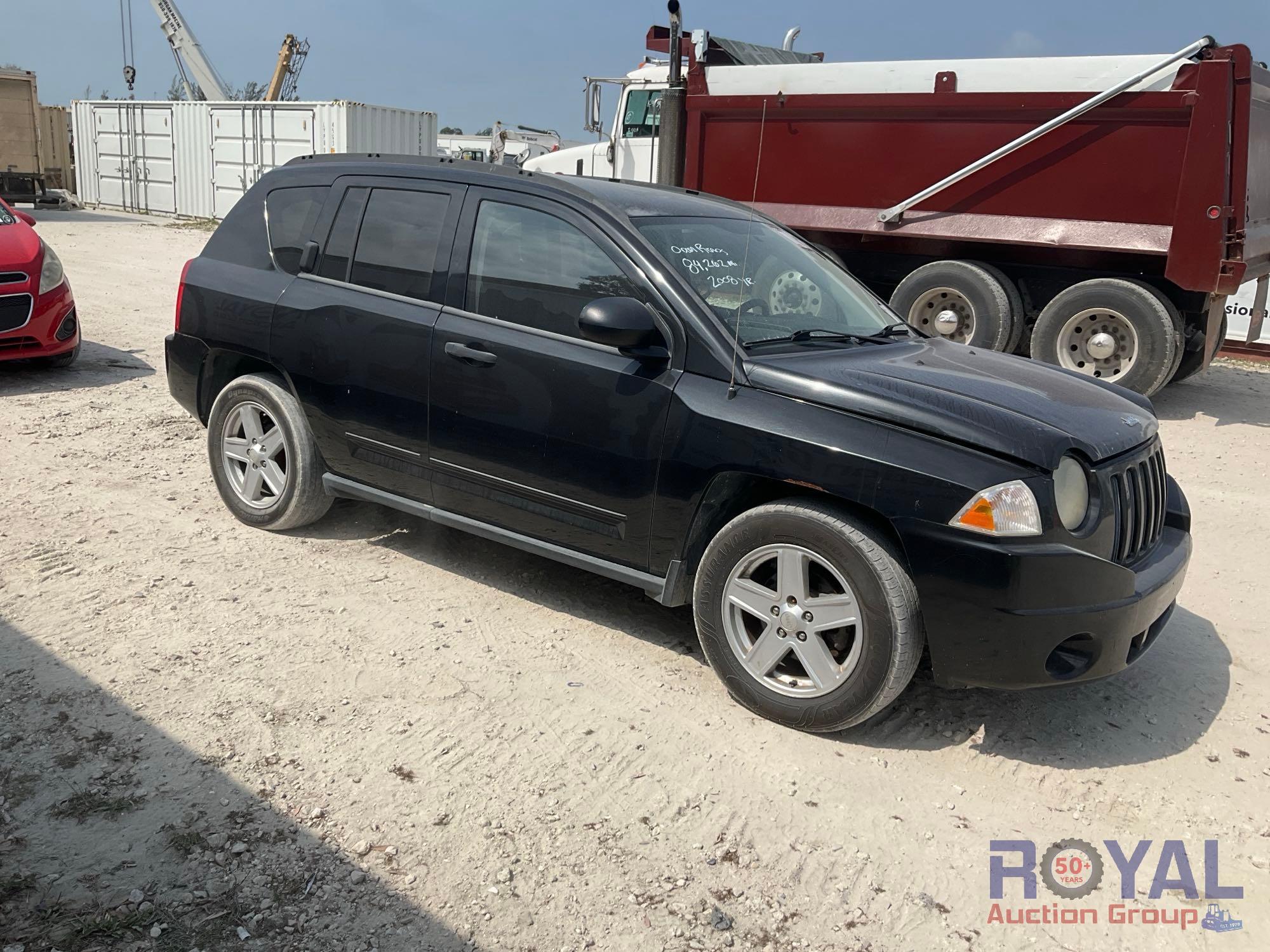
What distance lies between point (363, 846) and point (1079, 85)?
872 centimetres

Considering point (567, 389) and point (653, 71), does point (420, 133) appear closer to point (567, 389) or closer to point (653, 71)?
point (653, 71)

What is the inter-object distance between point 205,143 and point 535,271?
2395 cm

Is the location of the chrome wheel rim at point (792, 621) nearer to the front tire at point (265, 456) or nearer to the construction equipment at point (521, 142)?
the front tire at point (265, 456)

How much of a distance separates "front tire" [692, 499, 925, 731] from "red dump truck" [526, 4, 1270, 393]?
16.3 ft

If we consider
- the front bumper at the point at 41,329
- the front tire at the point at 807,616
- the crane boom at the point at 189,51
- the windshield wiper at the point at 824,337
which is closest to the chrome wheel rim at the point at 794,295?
the windshield wiper at the point at 824,337

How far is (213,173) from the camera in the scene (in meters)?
25.2

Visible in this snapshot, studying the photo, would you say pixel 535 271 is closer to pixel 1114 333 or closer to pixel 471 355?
pixel 471 355

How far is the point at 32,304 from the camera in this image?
8.11 meters

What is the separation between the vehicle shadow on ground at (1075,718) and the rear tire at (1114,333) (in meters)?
4.95

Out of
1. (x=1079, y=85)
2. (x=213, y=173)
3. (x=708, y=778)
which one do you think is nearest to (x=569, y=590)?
(x=708, y=778)

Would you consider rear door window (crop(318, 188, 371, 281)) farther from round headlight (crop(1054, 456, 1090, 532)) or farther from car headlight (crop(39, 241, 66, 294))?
car headlight (crop(39, 241, 66, 294))

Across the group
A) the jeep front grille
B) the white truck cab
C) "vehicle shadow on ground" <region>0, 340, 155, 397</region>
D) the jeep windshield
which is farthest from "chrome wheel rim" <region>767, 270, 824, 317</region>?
the white truck cab

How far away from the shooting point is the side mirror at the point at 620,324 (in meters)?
3.76

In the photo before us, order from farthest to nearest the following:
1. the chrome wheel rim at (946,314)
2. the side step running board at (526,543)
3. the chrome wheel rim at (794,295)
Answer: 1. the chrome wheel rim at (946,314)
2. the chrome wheel rim at (794,295)
3. the side step running board at (526,543)
